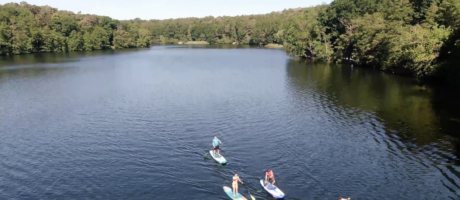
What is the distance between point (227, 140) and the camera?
133 feet

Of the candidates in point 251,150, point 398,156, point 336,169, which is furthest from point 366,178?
point 251,150

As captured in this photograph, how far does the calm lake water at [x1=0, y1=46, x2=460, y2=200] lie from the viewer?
29609 mm

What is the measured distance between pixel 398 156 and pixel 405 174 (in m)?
4.31

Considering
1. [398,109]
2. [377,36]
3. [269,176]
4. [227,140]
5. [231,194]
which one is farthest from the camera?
[377,36]

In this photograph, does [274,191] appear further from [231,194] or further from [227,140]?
[227,140]

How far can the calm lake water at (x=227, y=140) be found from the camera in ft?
97.1

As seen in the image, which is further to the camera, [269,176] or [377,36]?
[377,36]

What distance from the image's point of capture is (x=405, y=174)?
103 feet

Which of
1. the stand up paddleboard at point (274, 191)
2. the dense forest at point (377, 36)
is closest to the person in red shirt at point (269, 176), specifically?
the stand up paddleboard at point (274, 191)

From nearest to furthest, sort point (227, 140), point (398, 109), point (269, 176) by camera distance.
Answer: point (269, 176) → point (227, 140) → point (398, 109)

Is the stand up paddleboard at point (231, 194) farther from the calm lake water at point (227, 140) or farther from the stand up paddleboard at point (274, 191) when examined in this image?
the stand up paddleboard at point (274, 191)

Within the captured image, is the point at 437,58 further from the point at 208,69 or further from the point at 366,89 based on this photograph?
the point at 208,69

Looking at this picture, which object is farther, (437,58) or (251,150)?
(437,58)

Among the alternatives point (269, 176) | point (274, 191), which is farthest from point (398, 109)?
point (274, 191)
